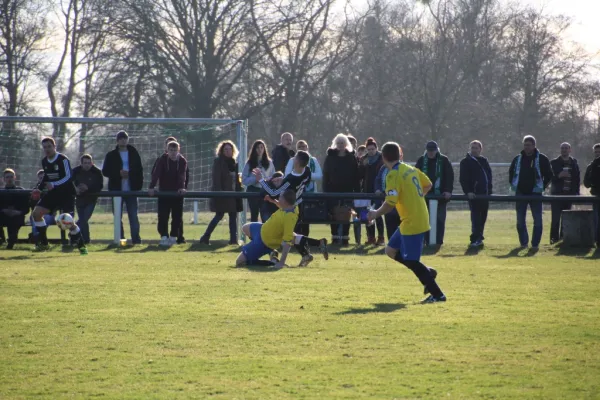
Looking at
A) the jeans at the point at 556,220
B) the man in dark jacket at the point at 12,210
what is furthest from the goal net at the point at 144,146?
the jeans at the point at 556,220

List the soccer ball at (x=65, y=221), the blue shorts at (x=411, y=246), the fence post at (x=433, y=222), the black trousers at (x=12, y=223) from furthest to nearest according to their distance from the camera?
the fence post at (x=433, y=222)
the black trousers at (x=12, y=223)
the soccer ball at (x=65, y=221)
the blue shorts at (x=411, y=246)

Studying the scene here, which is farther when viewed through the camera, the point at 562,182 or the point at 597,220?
the point at 562,182

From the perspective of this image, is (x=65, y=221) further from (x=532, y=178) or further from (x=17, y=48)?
(x=17, y=48)

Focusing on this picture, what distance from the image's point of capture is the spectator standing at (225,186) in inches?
727

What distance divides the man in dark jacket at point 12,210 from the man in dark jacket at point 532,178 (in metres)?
A: 9.40

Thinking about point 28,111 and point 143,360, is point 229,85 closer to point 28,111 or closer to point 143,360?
point 28,111

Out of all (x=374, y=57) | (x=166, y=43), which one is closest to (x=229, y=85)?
(x=166, y=43)

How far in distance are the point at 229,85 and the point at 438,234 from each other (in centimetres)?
2479

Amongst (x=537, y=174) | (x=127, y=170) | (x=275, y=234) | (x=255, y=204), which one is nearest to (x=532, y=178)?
(x=537, y=174)

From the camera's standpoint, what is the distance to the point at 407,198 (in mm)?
10070

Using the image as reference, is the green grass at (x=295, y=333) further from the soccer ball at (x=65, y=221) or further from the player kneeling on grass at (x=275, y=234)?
the soccer ball at (x=65, y=221)

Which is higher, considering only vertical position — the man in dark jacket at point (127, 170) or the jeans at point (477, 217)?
the man in dark jacket at point (127, 170)

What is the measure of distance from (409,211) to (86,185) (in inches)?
380

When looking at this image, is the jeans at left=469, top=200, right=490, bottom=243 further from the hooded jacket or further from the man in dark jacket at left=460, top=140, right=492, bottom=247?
the hooded jacket
